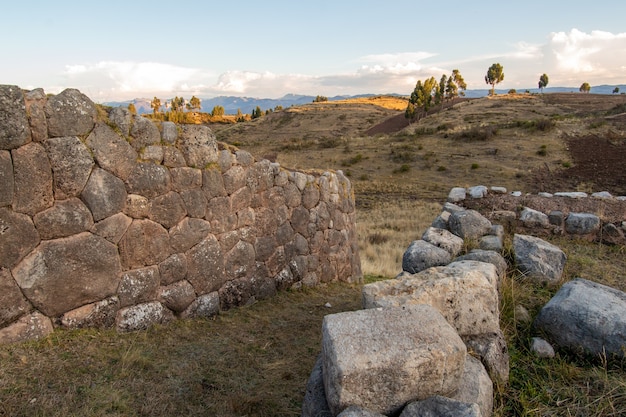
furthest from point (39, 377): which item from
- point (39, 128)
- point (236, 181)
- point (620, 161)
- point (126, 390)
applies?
point (620, 161)

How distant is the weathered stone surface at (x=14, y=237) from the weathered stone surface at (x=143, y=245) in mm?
825

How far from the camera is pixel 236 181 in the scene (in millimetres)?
5609

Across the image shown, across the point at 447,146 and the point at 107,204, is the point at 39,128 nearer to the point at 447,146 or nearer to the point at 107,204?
the point at 107,204

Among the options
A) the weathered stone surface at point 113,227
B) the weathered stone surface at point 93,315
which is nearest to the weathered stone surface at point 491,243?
the weathered stone surface at point 113,227

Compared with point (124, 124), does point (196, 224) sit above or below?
below

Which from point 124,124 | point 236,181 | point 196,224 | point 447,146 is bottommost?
point 447,146

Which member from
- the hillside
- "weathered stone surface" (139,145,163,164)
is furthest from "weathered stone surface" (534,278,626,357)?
the hillside

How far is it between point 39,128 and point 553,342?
5050 millimetres

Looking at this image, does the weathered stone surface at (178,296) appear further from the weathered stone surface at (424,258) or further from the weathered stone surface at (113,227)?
the weathered stone surface at (424,258)

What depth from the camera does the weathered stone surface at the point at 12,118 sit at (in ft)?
11.8

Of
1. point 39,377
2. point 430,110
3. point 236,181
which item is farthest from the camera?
point 430,110

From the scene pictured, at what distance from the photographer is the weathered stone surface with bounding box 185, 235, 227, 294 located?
5117mm

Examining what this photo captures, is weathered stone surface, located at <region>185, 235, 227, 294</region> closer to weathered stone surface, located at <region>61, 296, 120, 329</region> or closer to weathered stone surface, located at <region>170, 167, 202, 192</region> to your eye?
weathered stone surface, located at <region>170, 167, 202, 192</region>

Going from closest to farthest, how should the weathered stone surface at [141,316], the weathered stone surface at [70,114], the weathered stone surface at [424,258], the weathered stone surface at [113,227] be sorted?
the weathered stone surface at [70,114]
the weathered stone surface at [113,227]
the weathered stone surface at [141,316]
the weathered stone surface at [424,258]
